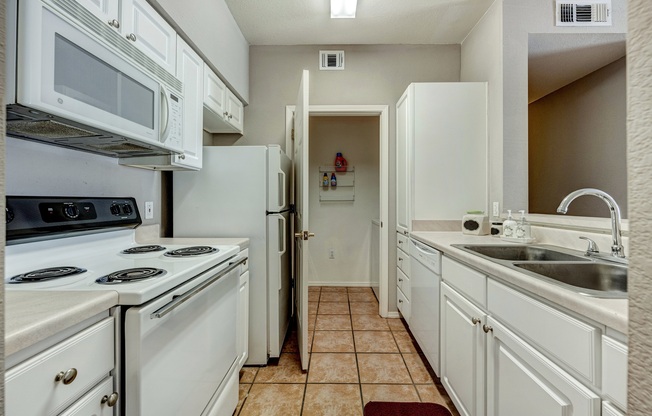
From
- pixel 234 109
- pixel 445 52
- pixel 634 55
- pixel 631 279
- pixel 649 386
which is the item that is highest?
pixel 445 52

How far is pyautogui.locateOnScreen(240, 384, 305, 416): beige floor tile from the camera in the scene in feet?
5.12

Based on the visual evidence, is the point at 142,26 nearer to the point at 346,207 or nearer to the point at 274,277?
the point at 274,277

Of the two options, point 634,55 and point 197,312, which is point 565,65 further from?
point 197,312

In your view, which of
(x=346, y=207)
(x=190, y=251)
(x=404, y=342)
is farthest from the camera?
(x=346, y=207)

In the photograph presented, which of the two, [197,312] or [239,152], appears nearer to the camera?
[197,312]

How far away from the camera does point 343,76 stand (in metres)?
2.82

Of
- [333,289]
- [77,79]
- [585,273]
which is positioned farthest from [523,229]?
[333,289]

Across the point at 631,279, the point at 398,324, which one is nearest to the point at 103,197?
the point at 631,279

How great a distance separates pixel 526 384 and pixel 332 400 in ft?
3.57

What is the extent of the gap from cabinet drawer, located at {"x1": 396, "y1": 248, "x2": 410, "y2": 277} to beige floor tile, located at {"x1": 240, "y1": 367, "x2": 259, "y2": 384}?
4.54ft

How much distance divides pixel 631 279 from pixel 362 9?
8.49ft

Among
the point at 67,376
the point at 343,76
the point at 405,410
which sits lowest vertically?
the point at 405,410

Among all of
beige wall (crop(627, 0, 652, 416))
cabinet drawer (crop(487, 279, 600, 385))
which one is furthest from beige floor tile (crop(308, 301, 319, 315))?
beige wall (crop(627, 0, 652, 416))

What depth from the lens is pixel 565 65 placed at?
2365 millimetres
